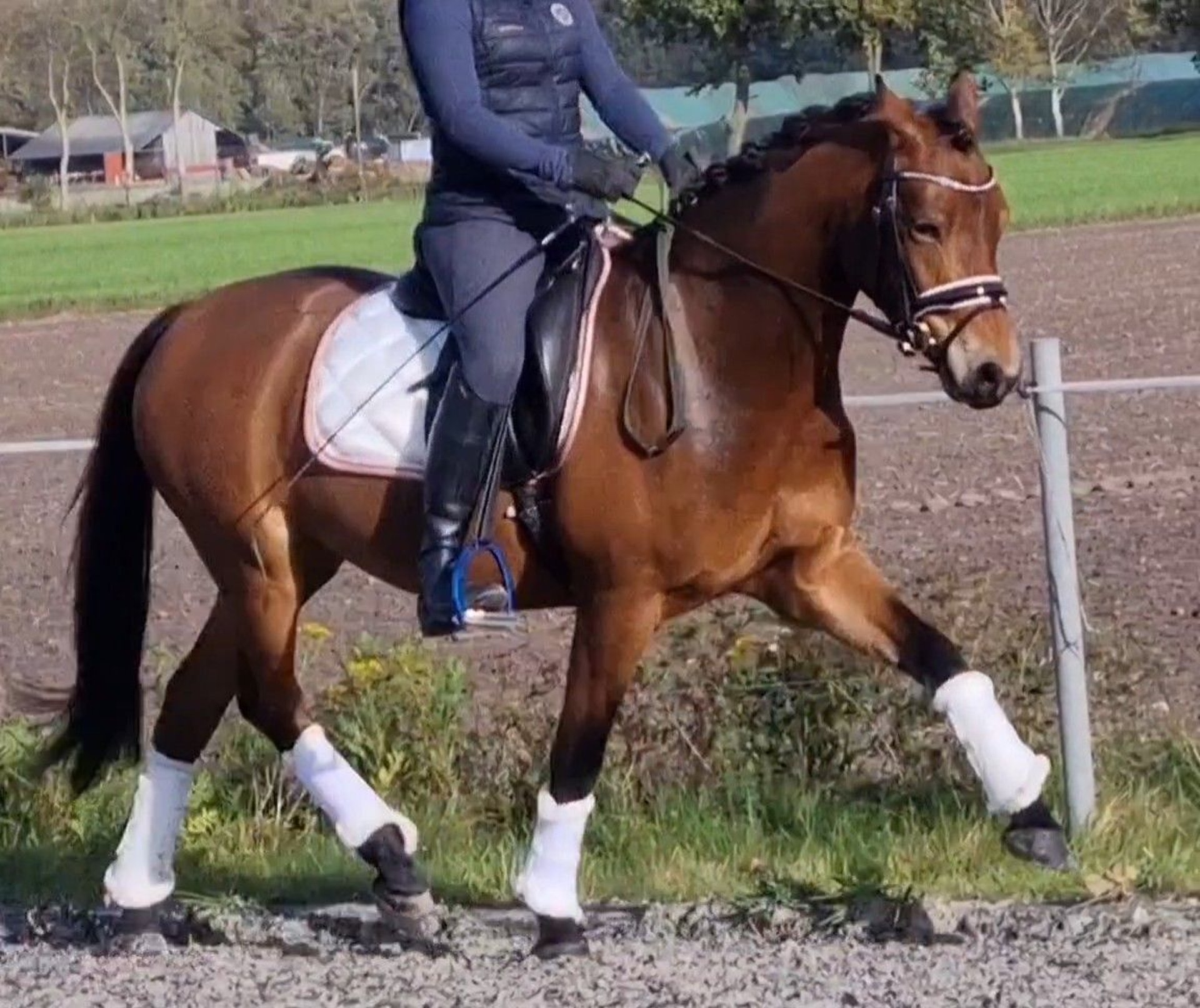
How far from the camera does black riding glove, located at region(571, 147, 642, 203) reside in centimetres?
568

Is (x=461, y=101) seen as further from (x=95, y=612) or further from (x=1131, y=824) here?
(x=1131, y=824)

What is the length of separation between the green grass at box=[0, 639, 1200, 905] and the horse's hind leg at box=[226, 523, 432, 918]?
1.49 feet

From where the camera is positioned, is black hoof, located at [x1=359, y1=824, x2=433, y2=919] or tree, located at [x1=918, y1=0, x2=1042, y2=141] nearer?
black hoof, located at [x1=359, y1=824, x2=433, y2=919]

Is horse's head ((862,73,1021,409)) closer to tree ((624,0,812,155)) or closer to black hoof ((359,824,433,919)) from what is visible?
black hoof ((359,824,433,919))

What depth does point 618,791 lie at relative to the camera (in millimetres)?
7309

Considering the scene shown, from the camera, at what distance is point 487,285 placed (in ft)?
Result: 19.1

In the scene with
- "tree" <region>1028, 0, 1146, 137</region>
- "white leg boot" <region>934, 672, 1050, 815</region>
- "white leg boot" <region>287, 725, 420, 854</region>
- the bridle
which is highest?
the bridle

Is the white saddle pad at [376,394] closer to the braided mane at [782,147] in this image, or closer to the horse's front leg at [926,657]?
the braided mane at [782,147]

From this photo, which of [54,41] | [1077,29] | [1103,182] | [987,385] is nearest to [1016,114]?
[1077,29]

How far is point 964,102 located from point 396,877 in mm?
2602

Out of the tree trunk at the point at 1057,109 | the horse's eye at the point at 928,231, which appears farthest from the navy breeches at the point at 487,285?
the tree trunk at the point at 1057,109

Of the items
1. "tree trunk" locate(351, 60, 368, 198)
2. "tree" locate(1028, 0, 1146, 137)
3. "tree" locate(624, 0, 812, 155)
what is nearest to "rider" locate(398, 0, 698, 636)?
"tree" locate(624, 0, 812, 155)

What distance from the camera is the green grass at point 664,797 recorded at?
668 cm

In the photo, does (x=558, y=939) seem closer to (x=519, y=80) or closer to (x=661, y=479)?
(x=661, y=479)
